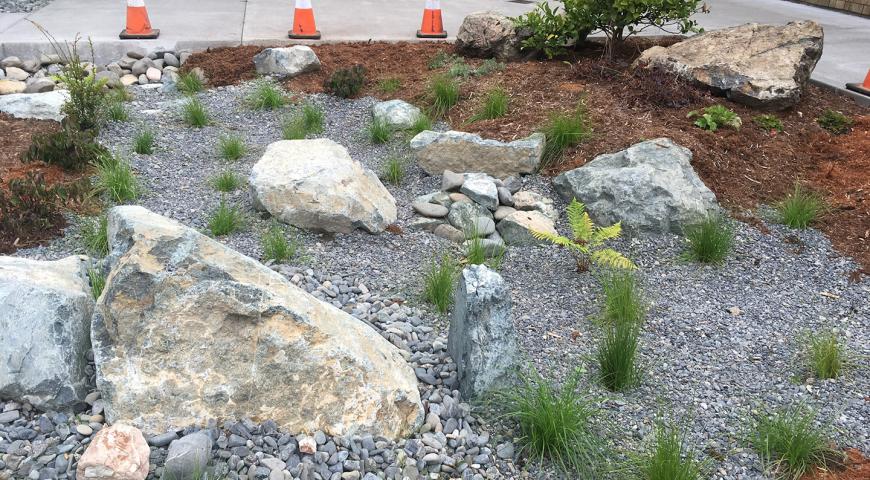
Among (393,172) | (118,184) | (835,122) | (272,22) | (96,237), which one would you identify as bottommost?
(96,237)

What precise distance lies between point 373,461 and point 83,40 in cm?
784

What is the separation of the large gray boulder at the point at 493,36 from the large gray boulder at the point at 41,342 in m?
5.91

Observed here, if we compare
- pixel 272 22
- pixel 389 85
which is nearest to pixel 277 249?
pixel 389 85

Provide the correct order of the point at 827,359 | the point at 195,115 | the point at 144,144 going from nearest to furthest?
→ the point at 827,359
the point at 144,144
the point at 195,115

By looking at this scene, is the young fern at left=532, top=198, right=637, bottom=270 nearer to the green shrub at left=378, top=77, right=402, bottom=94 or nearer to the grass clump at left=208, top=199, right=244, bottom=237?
the grass clump at left=208, top=199, right=244, bottom=237

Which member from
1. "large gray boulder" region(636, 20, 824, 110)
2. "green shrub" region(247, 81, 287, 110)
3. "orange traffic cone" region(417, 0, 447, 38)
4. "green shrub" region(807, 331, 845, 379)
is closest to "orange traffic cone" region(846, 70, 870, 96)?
"large gray boulder" region(636, 20, 824, 110)

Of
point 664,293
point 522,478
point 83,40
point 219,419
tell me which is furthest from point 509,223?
point 83,40

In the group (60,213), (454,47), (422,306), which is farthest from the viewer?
(454,47)

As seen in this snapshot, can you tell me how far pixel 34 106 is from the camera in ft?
23.1

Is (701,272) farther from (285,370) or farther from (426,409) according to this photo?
(285,370)

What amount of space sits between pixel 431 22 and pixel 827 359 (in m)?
7.31

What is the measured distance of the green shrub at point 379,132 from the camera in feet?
22.1

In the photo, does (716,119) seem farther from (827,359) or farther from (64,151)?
(64,151)

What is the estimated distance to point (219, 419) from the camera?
3.13m
